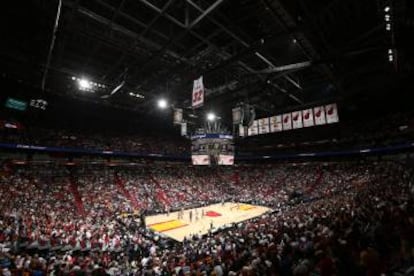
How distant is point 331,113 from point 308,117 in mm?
1848

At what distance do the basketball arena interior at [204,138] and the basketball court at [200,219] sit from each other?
0.29m

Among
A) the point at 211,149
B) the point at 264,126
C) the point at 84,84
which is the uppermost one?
the point at 84,84

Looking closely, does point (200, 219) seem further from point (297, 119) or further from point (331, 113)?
point (331, 113)

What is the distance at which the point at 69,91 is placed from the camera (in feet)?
60.2

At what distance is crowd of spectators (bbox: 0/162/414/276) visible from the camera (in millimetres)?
5461

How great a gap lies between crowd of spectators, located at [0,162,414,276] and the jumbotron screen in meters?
6.81

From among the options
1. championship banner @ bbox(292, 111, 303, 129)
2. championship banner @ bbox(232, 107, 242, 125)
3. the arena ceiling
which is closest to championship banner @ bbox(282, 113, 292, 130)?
championship banner @ bbox(292, 111, 303, 129)

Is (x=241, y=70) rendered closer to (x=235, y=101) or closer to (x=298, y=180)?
(x=235, y=101)

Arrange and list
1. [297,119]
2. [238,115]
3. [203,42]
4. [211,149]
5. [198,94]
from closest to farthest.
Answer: [203,42], [198,94], [238,115], [297,119], [211,149]

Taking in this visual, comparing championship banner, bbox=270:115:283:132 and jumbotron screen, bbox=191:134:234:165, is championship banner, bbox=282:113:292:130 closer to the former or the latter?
championship banner, bbox=270:115:283:132

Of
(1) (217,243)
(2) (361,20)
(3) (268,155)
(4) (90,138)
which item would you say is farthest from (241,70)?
(3) (268,155)

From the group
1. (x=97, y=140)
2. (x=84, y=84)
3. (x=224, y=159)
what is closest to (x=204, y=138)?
(x=224, y=159)

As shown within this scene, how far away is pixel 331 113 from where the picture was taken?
17766mm

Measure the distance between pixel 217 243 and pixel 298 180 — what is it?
73.1 ft
